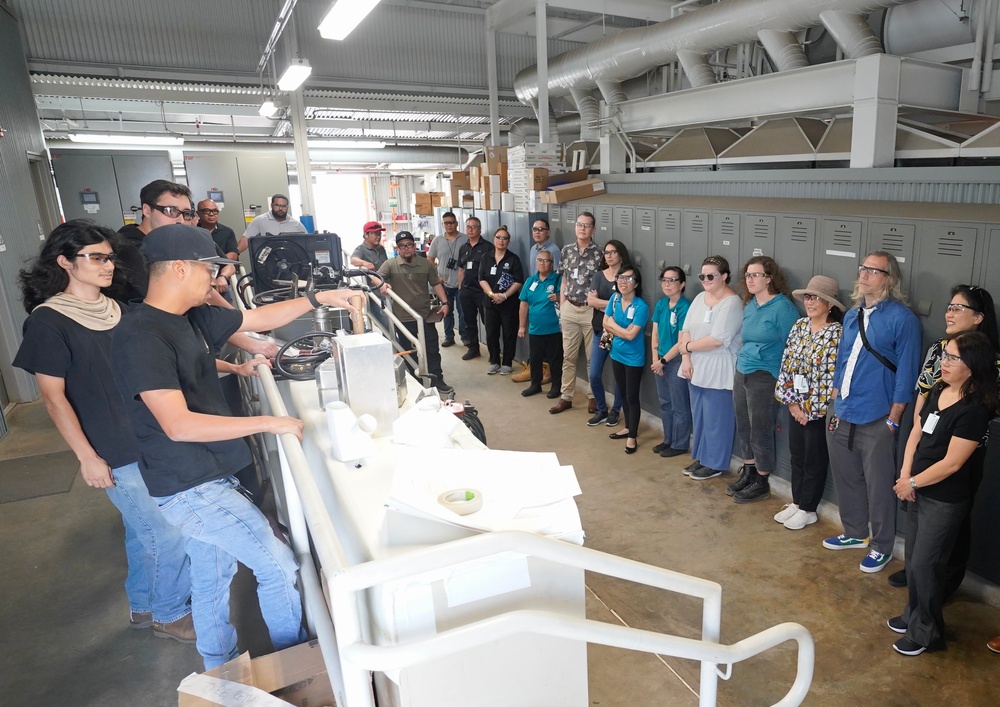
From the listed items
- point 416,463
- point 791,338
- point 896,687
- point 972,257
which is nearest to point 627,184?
point 791,338

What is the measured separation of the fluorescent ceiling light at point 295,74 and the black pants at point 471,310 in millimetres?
2849

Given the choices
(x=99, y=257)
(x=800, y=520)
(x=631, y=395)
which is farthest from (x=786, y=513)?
(x=99, y=257)

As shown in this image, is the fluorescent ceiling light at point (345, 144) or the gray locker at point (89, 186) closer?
the gray locker at point (89, 186)

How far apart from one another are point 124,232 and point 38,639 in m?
2.62

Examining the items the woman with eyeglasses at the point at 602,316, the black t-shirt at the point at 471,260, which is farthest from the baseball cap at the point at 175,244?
the black t-shirt at the point at 471,260

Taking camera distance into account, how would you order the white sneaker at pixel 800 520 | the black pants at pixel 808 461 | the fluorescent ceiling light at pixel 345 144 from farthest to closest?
1. the fluorescent ceiling light at pixel 345 144
2. the white sneaker at pixel 800 520
3. the black pants at pixel 808 461

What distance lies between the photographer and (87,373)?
8.50 ft

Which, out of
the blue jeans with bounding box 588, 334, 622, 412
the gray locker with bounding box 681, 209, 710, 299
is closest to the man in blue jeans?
the gray locker with bounding box 681, 209, 710, 299

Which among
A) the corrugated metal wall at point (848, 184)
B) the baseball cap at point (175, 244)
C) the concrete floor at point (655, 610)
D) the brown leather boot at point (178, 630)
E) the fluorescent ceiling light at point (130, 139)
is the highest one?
the fluorescent ceiling light at point (130, 139)

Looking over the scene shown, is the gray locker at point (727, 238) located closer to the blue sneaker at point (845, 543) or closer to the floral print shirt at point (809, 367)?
the floral print shirt at point (809, 367)

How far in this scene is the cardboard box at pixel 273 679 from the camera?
1.96 m

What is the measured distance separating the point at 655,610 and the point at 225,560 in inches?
82.1

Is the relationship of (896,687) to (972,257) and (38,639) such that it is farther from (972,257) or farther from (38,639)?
(38,639)

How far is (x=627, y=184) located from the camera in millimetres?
6242
